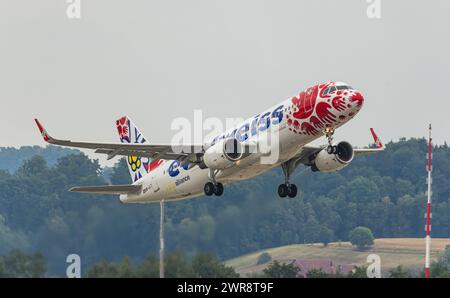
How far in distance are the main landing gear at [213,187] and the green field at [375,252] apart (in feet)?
69.7

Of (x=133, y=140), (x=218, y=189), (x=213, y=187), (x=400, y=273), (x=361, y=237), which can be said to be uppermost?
(x=133, y=140)

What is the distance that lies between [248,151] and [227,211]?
11.7 meters

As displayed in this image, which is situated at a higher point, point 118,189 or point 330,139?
point 330,139

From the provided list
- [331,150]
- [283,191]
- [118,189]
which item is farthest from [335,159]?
[118,189]

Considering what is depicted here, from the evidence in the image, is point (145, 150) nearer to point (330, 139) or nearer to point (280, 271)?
point (330, 139)

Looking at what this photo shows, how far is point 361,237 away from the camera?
86.1 m

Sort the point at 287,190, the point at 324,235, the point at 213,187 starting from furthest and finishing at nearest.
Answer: the point at 324,235
the point at 287,190
the point at 213,187

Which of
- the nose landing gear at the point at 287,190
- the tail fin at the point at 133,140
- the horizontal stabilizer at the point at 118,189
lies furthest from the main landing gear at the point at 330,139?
the tail fin at the point at 133,140

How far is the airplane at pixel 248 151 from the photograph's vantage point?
157 feet

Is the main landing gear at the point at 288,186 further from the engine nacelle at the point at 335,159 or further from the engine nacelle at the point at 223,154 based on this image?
the engine nacelle at the point at 223,154

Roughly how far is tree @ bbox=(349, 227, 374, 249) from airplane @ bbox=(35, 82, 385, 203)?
25.7m

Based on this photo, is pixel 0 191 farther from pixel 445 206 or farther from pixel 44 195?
pixel 445 206

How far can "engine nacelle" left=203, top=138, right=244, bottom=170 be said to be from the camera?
50938 millimetres
